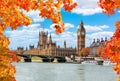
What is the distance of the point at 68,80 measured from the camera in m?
43.6

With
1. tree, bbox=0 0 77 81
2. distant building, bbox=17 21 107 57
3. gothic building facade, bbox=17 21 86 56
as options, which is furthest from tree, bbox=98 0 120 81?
gothic building facade, bbox=17 21 86 56

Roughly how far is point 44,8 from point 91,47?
557 feet

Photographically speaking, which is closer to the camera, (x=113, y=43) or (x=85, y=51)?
(x=113, y=43)

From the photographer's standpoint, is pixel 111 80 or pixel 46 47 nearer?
pixel 111 80

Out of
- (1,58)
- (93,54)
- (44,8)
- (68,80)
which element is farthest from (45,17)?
(93,54)

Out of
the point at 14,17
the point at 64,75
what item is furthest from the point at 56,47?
the point at 14,17

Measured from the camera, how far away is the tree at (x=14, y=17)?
487cm

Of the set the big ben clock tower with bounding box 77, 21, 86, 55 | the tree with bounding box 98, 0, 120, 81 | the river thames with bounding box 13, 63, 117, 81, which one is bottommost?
the river thames with bounding box 13, 63, 117, 81

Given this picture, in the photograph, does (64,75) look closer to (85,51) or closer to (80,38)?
(85,51)

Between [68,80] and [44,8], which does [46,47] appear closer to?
[68,80]

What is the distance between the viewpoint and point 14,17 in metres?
5.04

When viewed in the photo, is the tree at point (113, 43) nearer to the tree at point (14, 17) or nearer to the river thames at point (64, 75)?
the tree at point (14, 17)

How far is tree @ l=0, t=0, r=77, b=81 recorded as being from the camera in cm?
487

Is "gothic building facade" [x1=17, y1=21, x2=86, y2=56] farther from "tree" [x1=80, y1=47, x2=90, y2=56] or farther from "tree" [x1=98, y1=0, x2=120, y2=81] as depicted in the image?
"tree" [x1=98, y1=0, x2=120, y2=81]
